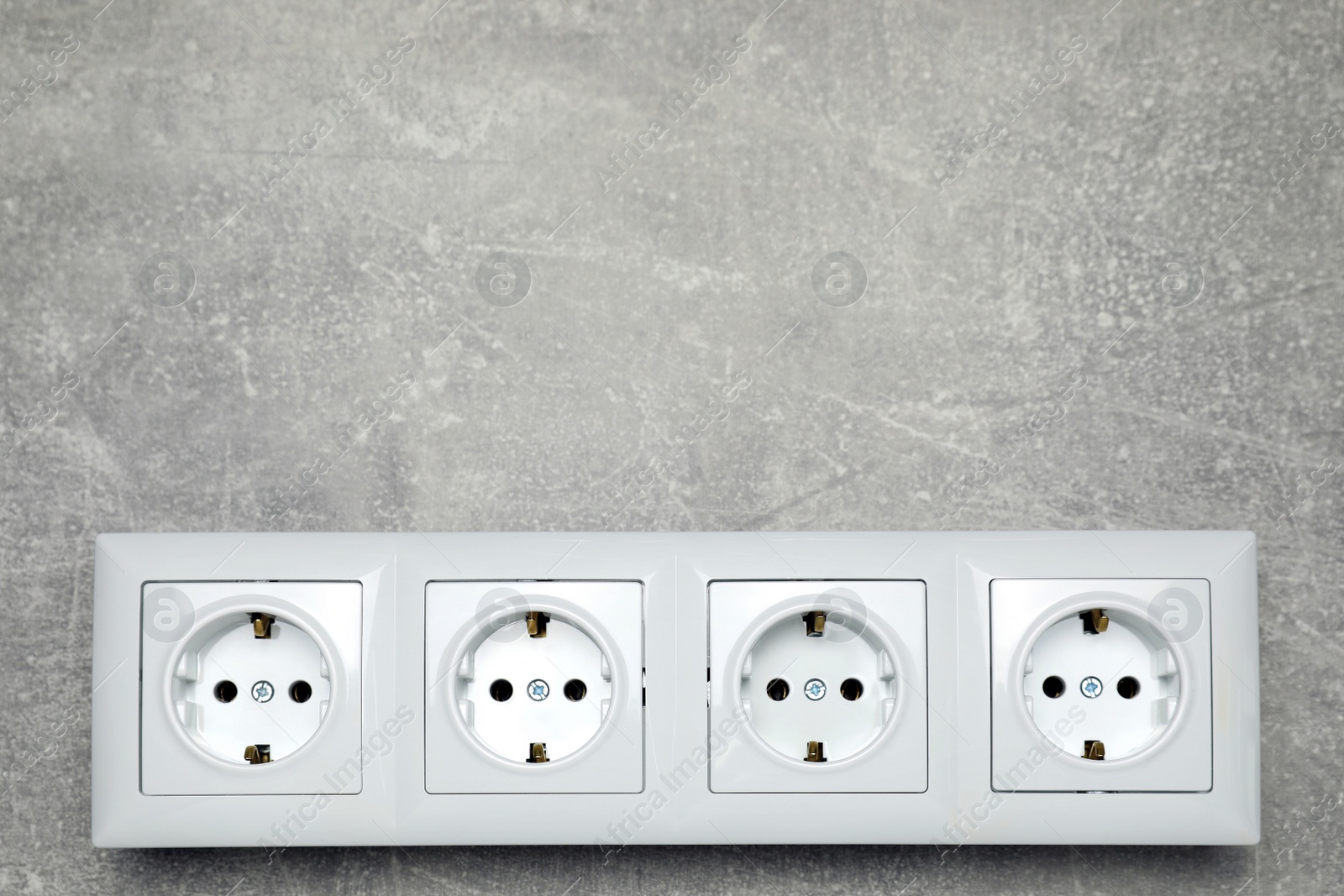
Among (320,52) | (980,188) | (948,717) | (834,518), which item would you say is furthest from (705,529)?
(320,52)

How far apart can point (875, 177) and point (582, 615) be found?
349 millimetres

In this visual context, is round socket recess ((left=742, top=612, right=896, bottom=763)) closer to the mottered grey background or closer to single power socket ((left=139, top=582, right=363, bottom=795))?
the mottered grey background

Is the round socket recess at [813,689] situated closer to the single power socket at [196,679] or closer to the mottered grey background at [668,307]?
the mottered grey background at [668,307]

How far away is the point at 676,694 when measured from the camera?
567 mm

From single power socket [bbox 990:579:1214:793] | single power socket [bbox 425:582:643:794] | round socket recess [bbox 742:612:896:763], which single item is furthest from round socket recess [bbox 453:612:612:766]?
single power socket [bbox 990:579:1214:793]

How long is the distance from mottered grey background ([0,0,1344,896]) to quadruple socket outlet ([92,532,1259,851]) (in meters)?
0.04

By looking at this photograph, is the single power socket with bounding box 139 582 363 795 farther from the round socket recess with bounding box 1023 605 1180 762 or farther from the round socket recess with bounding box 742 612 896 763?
the round socket recess with bounding box 1023 605 1180 762

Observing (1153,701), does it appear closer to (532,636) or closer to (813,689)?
(813,689)

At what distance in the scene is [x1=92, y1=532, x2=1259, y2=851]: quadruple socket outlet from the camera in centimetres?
56

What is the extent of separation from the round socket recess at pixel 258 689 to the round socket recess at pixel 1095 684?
18.3 inches

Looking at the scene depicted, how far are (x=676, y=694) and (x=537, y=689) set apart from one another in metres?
0.09

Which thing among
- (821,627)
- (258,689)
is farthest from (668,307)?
(258,689)

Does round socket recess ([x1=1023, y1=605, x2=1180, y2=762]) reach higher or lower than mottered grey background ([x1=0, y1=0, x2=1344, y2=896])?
lower

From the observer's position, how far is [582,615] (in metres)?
0.57
